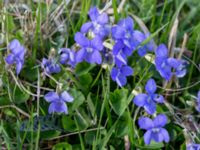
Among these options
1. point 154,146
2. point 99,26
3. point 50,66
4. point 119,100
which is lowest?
point 154,146

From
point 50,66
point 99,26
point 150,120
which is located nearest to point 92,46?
point 99,26

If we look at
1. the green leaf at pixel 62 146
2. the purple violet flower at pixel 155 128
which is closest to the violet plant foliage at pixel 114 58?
the purple violet flower at pixel 155 128

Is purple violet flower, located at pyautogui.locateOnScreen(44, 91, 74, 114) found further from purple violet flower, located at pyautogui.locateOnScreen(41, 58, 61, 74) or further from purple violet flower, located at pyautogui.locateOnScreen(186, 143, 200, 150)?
purple violet flower, located at pyautogui.locateOnScreen(186, 143, 200, 150)

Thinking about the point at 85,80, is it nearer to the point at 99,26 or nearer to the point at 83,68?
the point at 83,68

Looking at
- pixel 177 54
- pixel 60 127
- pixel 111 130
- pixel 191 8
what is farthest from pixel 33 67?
pixel 191 8

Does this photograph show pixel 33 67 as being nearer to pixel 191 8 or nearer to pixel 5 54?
pixel 5 54

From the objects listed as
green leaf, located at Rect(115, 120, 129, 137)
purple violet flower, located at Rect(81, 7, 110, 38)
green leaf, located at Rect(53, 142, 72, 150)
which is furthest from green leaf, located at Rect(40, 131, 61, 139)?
purple violet flower, located at Rect(81, 7, 110, 38)
